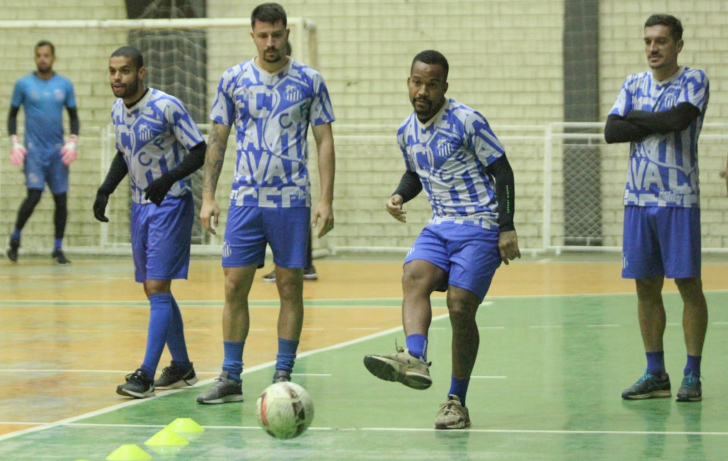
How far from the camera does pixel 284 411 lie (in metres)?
4.93

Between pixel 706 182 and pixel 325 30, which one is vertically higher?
pixel 325 30

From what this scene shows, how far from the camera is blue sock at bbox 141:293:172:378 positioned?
6.50 metres

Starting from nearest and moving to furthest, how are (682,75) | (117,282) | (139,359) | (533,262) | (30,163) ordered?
(682,75), (139,359), (117,282), (30,163), (533,262)

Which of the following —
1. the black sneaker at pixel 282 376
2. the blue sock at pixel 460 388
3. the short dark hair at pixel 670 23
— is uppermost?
the short dark hair at pixel 670 23

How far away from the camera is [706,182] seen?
56.5ft

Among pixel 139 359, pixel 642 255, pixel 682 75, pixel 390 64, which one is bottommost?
pixel 139 359

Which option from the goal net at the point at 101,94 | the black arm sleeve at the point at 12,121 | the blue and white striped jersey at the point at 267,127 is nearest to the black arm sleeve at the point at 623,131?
the blue and white striped jersey at the point at 267,127

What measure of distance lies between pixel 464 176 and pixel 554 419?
1.35 meters

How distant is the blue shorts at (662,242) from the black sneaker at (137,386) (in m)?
2.80

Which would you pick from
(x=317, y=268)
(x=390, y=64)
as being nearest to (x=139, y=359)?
(x=317, y=268)

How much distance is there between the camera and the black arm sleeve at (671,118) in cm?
620

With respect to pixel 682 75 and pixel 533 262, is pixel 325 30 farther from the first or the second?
pixel 682 75

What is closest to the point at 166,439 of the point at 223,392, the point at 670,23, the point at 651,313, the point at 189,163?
the point at 223,392

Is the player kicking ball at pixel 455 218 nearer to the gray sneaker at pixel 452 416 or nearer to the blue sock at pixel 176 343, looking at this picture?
the gray sneaker at pixel 452 416
